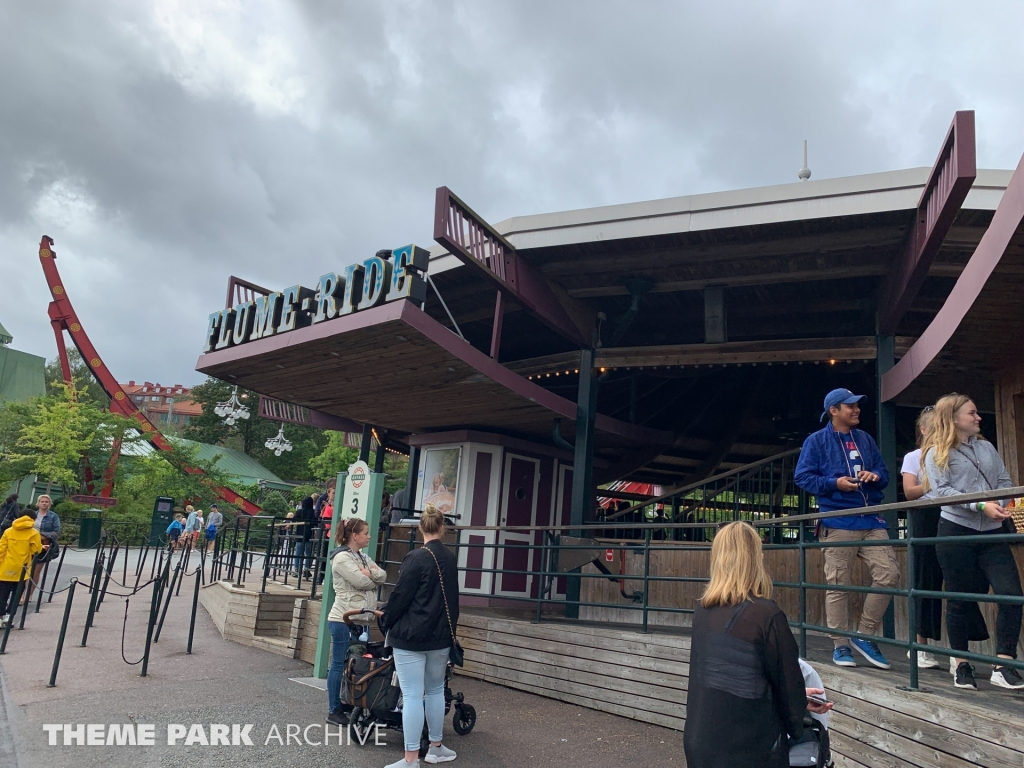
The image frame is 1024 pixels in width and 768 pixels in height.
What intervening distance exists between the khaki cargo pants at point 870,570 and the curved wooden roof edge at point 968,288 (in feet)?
6.77

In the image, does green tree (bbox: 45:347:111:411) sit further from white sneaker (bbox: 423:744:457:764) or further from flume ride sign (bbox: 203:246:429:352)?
white sneaker (bbox: 423:744:457:764)

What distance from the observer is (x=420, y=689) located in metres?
4.98

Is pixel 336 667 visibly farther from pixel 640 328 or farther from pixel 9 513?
pixel 9 513

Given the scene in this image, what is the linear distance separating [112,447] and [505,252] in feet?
103

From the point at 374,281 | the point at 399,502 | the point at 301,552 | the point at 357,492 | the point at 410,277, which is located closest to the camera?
the point at 410,277

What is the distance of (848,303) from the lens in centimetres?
984

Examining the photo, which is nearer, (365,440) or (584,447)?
(584,447)

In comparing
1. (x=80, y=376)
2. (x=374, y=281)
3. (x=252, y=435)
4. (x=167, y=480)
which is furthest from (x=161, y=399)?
(x=374, y=281)

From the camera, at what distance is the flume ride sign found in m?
7.61

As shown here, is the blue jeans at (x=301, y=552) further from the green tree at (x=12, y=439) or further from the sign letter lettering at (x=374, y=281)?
the green tree at (x=12, y=439)

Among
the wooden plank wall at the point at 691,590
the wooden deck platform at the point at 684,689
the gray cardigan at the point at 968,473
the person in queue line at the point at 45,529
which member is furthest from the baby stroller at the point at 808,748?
the person in queue line at the point at 45,529

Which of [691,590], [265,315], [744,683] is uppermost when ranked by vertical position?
[265,315]

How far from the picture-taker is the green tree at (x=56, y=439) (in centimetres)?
2983

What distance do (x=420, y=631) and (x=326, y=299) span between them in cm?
449
